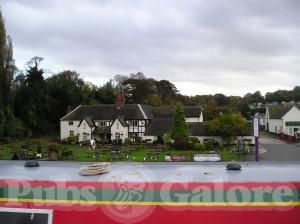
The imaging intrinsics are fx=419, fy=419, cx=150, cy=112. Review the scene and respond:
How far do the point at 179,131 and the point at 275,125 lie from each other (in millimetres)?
29402

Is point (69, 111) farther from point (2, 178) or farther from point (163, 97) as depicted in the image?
point (2, 178)

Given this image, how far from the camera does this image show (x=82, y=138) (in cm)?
5322

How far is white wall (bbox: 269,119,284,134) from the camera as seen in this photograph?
61500 millimetres

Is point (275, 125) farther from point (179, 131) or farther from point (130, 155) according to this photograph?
point (130, 155)

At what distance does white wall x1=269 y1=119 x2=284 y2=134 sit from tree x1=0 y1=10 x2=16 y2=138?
37186 mm

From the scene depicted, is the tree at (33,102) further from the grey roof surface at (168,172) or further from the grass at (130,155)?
the grey roof surface at (168,172)

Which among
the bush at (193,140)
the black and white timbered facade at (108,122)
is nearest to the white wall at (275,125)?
the black and white timbered facade at (108,122)

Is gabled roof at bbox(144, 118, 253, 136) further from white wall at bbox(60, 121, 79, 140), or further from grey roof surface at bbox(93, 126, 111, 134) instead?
white wall at bbox(60, 121, 79, 140)

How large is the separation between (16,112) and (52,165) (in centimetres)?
5404

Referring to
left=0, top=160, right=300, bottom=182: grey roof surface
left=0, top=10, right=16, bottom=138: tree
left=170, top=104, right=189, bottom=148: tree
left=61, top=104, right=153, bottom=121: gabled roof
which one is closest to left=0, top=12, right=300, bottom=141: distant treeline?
left=0, top=10, right=16, bottom=138: tree

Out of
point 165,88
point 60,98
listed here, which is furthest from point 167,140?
point 165,88

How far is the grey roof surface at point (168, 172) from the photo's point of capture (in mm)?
5730

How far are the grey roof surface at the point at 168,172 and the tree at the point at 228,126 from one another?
1422 inches

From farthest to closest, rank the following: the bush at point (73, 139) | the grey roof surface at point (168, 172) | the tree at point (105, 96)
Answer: the tree at point (105, 96)
the bush at point (73, 139)
the grey roof surface at point (168, 172)
